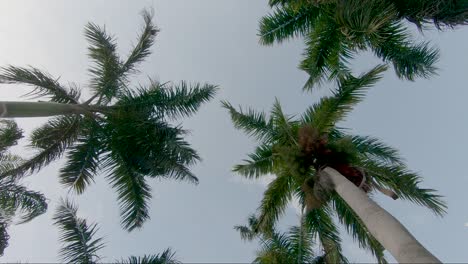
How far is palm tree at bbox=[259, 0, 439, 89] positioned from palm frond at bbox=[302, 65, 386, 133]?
3.13 ft

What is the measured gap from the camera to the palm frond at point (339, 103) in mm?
11383

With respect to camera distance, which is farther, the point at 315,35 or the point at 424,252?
the point at 315,35

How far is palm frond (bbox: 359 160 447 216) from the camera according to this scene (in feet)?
32.5

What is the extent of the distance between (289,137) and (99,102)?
19.6 feet

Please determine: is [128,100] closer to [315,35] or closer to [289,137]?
[289,137]

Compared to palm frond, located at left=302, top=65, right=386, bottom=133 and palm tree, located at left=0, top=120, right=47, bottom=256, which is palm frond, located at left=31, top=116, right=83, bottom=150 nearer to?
palm tree, located at left=0, top=120, right=47, bottom=256

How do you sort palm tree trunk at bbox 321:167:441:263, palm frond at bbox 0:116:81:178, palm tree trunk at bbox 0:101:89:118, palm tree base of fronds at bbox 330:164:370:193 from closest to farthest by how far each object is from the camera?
palm tree trunk at bbox 321:167:441:263, palm tree trunk at bbox 0:101:89:118, palm tree base of fronds at bbox 330:164:370:193, palm frond at bbox 0:116:81:178

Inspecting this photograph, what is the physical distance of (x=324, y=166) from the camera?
10156 millimetres

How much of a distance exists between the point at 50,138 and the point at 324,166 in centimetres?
827

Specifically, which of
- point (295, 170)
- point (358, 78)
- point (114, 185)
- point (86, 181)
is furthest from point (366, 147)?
point (86, 181)

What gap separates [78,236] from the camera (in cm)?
966

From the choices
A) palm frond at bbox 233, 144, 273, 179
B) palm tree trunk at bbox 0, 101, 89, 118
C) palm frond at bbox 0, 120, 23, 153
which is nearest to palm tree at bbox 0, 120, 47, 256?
palm frond at bbox 0, 120, 23, 153

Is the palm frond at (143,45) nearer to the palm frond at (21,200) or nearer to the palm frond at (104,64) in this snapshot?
the palm frond at (104,64)

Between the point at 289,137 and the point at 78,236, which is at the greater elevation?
the point at 289,137
